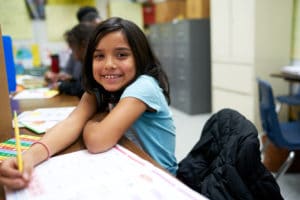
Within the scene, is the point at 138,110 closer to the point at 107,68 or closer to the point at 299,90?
the point at 107,68

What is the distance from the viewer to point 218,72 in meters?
3.66

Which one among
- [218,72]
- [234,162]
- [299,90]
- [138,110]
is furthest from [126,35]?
[218,72]

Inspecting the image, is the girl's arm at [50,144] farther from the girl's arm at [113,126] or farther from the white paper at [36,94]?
the white paper at [36,94]

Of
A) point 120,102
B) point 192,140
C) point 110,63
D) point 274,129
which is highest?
point 110,63

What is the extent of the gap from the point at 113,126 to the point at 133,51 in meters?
0.29

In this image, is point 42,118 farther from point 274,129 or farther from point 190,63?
point 190,63

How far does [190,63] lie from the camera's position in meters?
3.95

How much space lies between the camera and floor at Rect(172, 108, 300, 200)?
1975 mm

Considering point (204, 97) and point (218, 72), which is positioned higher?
point (218, 72)

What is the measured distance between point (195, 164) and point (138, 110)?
0.25m

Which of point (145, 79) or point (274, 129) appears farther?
point (274, 129)

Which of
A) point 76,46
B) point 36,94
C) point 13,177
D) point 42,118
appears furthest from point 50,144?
point 76,46

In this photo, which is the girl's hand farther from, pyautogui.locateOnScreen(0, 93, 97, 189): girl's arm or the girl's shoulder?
the girl's shoulder

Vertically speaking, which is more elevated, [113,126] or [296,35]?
[296,35]
